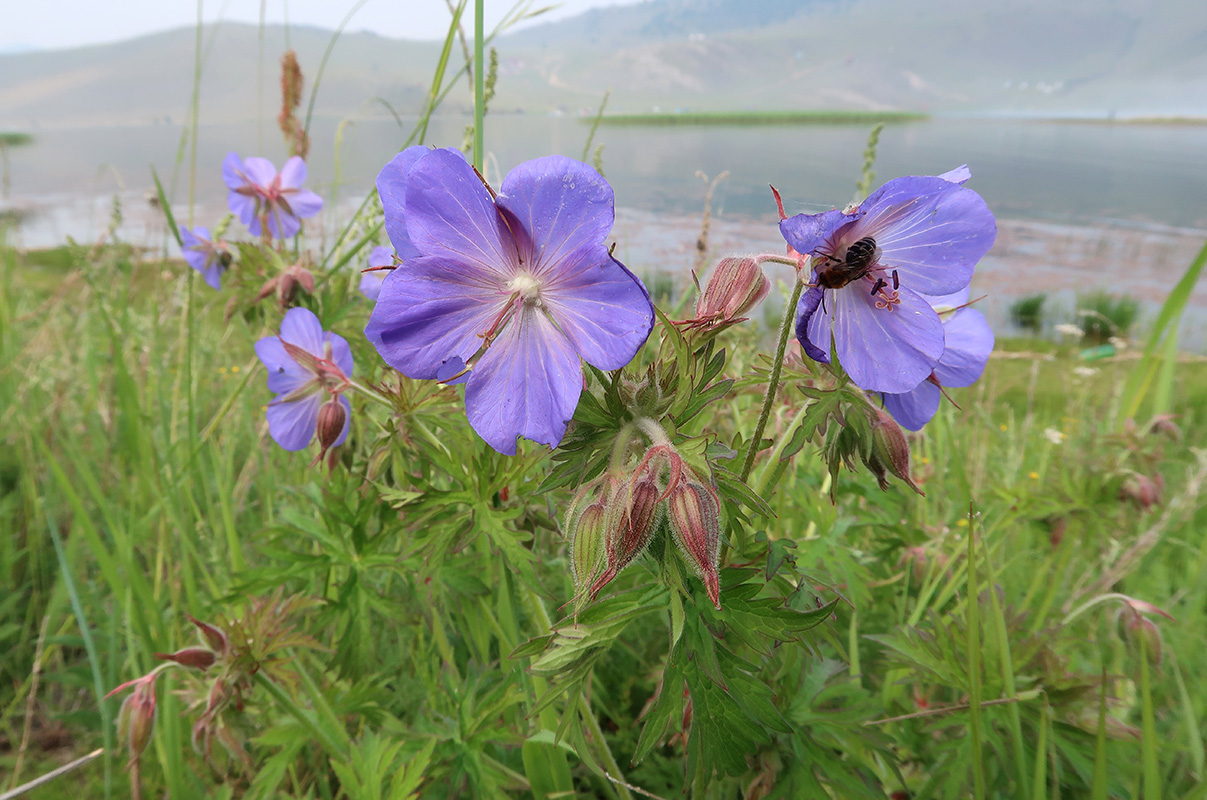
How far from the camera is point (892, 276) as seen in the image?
861mm

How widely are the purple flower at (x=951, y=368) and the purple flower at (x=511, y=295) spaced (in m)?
0.52

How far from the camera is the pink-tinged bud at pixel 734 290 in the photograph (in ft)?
2.94

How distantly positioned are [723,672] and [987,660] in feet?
2.46

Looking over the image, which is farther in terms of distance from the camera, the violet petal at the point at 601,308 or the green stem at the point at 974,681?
the green stem at the point at 974,681

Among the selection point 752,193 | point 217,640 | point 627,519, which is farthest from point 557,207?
point 752,193

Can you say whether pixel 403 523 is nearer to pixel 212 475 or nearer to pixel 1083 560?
pixel 212 475

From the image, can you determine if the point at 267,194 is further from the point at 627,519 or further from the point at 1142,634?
the point at 1142,634

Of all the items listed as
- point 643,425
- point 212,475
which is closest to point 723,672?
point 643,425

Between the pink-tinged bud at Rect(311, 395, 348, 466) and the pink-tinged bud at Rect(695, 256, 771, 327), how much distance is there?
84cm

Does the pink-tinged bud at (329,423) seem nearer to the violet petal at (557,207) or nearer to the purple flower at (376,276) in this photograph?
the purple flower at (376,276)

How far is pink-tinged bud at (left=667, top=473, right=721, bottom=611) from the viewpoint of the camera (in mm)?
781

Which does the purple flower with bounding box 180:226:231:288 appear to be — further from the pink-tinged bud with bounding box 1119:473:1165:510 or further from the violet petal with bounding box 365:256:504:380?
the pink-tinged bud with bounding box 1119:473:1165:510

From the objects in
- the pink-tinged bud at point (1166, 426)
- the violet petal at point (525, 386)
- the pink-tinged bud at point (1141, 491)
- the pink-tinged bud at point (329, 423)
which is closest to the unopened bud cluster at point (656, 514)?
the violet petal at point (525, 386)

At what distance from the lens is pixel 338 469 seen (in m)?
1.59
